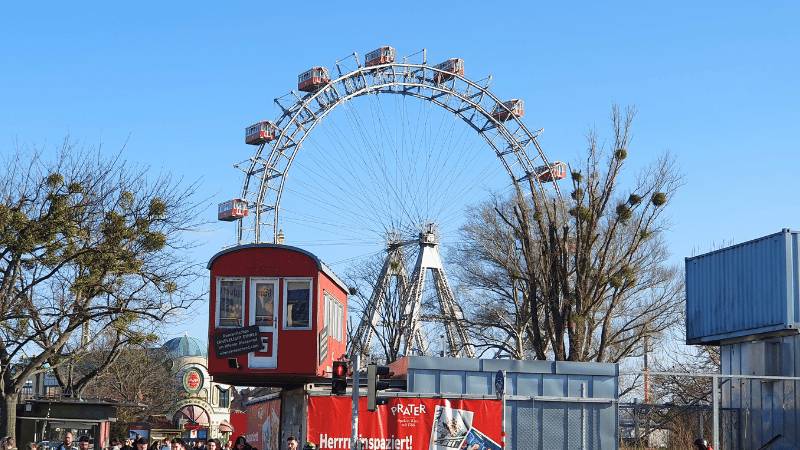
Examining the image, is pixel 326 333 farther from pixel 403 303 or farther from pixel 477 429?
pixel 403 303

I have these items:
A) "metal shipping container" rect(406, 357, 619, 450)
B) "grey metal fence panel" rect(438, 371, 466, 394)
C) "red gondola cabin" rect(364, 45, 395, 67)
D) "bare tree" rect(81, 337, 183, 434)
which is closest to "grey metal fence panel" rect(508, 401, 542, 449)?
"metal shipping container" rect(406, 357, 619, 450)

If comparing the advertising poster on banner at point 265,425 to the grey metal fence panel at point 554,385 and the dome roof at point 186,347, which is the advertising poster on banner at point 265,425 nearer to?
the grey metal fence panel at point 554,385

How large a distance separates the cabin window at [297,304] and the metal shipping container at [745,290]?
34.6 ft

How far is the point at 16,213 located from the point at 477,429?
12181mm

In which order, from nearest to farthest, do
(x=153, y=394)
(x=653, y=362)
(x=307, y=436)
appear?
(x=307, y=436) → (x=653, y=362) → (x=153, y=394)

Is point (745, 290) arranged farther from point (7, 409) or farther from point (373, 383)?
point (7, 409)

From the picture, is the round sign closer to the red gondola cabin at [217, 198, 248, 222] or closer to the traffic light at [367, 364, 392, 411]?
the red gondola cabin at [217, 198, 248, 222]

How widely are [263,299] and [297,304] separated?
72 centimetres

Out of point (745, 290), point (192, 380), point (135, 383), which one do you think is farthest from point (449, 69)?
point (192, 380)

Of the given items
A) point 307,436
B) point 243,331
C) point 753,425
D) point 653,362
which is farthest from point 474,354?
point 307,436

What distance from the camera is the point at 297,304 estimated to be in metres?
24.5

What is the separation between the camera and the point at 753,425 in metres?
27.2

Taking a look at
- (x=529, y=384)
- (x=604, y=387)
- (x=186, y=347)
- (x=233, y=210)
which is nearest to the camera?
(x=604, y=387)

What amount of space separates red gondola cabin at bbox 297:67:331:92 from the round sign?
5100 cm
